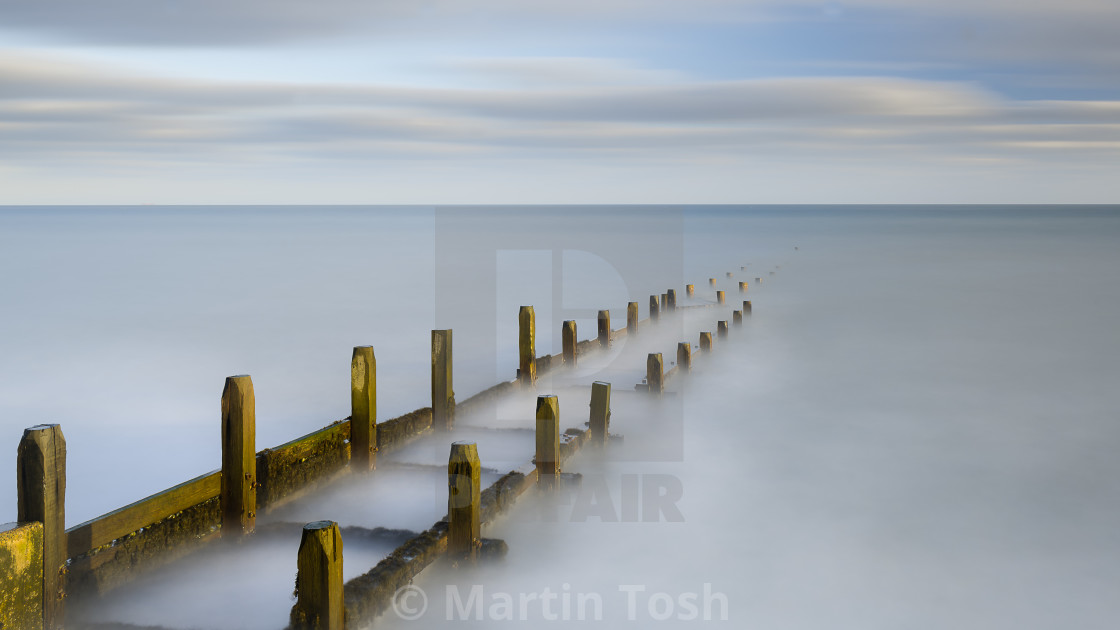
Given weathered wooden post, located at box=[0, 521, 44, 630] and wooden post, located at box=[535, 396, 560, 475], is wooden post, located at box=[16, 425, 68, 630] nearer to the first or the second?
weathered wooden post, located at box=[0, 521, 44, 630]

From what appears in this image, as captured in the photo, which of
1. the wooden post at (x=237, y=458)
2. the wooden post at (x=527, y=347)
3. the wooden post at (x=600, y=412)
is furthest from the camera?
the wooden post at (x=527, y=347)

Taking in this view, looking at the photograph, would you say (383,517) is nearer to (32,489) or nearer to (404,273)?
(32,489)

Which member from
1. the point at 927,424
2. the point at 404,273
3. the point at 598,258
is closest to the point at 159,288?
the point at 404,273

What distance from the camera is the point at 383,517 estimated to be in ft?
22.0

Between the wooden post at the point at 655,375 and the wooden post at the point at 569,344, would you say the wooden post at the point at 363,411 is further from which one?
the wooden post at the point at 569,344

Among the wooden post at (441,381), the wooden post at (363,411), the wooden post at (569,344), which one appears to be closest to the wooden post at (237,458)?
the wooden post at (363,411)

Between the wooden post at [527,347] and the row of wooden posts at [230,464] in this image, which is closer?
the row of wooden posts at [230,464]

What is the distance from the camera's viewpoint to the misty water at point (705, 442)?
21.0ft

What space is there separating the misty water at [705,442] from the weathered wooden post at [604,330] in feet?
0.74

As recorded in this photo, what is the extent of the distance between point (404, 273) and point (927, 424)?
28.5 meters

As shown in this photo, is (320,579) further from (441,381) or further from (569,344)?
(569,344)

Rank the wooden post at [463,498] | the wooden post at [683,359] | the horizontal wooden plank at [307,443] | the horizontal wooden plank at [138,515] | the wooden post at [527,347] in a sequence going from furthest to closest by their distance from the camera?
the wooden post at [683,359] → the wooden post at [527,347] → the horizontal wooden plank at [307,443] → the wooden post at [463,498] → the horizontal wooden plank at [138,515]

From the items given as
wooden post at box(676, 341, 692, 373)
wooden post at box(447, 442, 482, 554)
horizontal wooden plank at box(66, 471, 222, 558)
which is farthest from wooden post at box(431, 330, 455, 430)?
wooden post at box(676, 341, 692, 373)

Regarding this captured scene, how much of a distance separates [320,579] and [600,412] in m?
4.86
